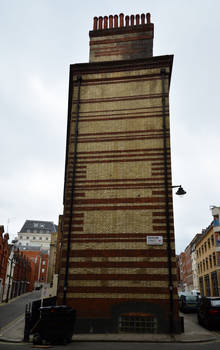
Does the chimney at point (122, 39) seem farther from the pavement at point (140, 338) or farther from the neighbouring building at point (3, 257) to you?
the neighbouring building at point (3, 257)

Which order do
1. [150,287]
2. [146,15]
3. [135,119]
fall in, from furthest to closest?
[146,15] < [135,119] < [150,287]

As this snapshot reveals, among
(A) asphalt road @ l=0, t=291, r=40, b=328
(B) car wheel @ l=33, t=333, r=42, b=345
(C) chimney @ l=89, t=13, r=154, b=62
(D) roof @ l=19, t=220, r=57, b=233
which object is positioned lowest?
(A) asphalt road @ l=0, t=291, r=40, b=328

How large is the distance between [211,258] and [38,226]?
87.9m

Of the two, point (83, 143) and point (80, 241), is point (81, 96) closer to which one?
point (83, 143)

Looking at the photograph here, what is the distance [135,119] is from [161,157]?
275 centimetres

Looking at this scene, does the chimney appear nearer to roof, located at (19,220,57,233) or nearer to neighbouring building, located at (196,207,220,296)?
neighbouring building, located at (196,207,220,296)

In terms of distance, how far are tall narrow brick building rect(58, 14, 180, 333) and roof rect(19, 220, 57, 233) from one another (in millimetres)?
105937

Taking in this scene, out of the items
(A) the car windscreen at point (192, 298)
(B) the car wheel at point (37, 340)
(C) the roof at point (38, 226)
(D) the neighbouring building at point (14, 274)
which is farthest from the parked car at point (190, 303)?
(C) the roof at point (38, 226)

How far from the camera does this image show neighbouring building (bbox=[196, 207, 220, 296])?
38.8 metres

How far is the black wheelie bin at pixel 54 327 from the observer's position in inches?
416

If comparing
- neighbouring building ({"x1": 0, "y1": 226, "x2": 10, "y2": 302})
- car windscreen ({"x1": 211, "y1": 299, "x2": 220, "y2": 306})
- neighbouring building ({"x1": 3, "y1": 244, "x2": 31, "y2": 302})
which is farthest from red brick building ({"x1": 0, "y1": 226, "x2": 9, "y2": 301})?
car windscreen ({"x1": 211, "y1": 299, "x2": 220, "y2": 306})

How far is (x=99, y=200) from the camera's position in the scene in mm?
14773

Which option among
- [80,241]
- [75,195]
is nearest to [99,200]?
[75,195]

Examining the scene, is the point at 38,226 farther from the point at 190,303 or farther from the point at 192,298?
the point at 190,303
